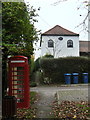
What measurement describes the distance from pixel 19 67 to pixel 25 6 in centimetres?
244

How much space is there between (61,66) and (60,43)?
39.1 feet

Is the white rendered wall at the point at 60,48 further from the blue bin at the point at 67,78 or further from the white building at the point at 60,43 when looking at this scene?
the blue bin at the point at 67,78

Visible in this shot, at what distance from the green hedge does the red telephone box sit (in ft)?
31.3

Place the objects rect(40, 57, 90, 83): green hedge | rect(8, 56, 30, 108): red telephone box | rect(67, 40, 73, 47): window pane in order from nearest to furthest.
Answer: rect(8, 56, 30, 108): red telephone box, rect(40, 57, 90, 83): green hedge, rect(67, 40, 73, 47): window pane

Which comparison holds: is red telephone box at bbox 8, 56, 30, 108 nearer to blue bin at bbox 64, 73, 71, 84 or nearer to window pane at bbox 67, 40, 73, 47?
blue bin at bbox 64, 73, 71, 84

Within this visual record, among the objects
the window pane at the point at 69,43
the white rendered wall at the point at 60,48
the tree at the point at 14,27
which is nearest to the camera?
the tree at the point at 14,27

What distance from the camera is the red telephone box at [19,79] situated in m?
7.13

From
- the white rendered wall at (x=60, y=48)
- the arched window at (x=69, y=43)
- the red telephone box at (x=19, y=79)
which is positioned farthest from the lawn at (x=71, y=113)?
the arched window at (x=69, y=43)

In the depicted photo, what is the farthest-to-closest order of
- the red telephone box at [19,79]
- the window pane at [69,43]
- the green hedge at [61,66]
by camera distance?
the window pane at [69,43] → the green hedge at [61,66] → the red telephone box at [19,79]

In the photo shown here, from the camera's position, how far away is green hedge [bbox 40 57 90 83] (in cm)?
1691

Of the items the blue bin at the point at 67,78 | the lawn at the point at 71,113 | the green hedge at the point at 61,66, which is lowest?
the lawn at the point at 71,113

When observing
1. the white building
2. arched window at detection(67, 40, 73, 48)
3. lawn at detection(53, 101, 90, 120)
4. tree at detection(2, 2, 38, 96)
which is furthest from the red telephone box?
arched window at detection(67, 40, 73, 48)

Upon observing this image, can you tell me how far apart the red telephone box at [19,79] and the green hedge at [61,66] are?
31.3 feet

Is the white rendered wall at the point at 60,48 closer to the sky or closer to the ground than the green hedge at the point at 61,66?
closer to the sky
